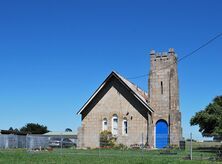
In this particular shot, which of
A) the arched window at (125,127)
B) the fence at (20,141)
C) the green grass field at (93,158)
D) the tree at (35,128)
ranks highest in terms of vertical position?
the tree at (35,128)

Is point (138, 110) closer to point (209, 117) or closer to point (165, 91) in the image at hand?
point (165, 91)

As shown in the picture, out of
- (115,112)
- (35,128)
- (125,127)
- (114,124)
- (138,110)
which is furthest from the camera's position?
(35,128)

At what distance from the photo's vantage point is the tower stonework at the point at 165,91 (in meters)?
47.7

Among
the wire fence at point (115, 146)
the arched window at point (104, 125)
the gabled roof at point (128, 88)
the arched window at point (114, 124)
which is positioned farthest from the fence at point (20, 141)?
the arched window at point (114, 124)

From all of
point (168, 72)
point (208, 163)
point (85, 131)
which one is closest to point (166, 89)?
point (168, 72)

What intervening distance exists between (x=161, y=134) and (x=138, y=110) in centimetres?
360

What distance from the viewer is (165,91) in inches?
1913

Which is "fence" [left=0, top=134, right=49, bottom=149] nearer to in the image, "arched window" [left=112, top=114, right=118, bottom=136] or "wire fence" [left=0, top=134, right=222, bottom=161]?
"wire fence" [left=0, top=134, right=222, bottom=161]

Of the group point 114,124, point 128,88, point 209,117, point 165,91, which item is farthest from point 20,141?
point 209,117

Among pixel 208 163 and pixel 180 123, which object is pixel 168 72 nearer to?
pixel 180 123

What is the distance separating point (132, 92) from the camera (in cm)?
4978

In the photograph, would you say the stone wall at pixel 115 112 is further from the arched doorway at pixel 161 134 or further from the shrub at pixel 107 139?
the arched doorway at pixel 161 134

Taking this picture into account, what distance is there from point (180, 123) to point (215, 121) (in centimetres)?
372

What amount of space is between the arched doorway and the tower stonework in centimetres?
29
